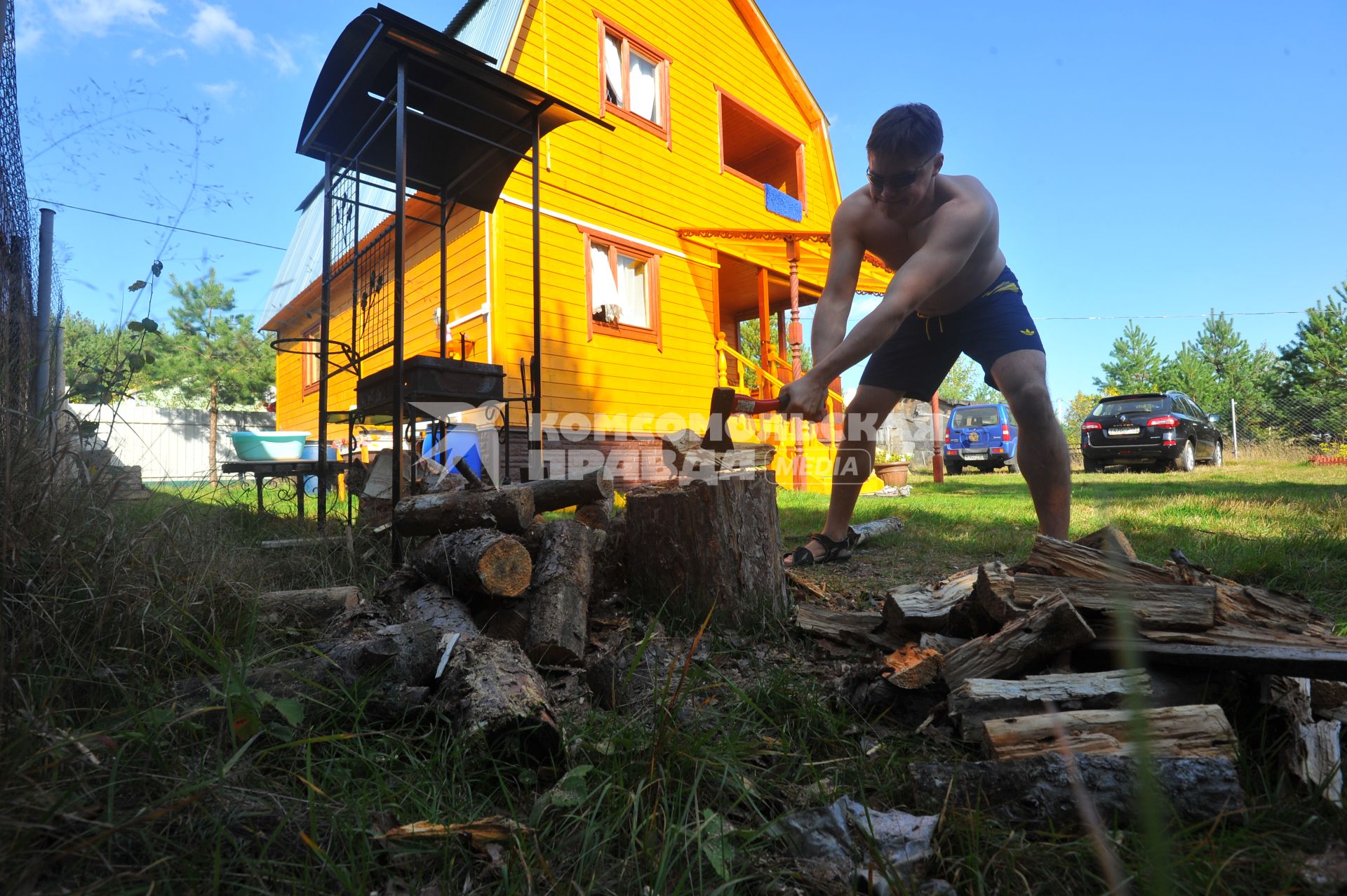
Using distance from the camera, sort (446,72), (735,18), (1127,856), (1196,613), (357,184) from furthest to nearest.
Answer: (735,18)
(357,184)
(446,72)
(1196,613)
(1127,856)

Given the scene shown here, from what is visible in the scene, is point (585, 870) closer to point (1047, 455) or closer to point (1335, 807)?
point (1335, 807)

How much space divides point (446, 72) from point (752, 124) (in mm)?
7950

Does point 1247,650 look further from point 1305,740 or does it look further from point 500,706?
point 500,706

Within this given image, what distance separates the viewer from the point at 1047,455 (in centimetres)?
296

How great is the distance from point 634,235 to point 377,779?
8.05 meters

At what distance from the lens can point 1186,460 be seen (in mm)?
13922

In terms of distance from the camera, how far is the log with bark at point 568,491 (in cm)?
315

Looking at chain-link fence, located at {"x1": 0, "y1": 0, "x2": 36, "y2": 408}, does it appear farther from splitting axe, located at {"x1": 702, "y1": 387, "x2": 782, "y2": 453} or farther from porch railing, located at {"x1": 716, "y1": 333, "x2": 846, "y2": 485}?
porch railing, located at {"x1": 716, "y1": 333, "x2": 846, "y2": 485}

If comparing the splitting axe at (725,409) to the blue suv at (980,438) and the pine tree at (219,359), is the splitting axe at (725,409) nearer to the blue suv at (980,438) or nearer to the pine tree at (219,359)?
the blue suv at (980,438)

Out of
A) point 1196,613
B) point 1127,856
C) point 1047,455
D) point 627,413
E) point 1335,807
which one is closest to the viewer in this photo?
point 1127,856

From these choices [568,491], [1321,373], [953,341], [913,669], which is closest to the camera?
[913,669]

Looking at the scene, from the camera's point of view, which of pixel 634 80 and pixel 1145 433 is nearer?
pixel 634 80

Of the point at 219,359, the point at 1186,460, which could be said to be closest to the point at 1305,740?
the point at 1186,460

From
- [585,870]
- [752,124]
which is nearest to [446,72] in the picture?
[585,870]
